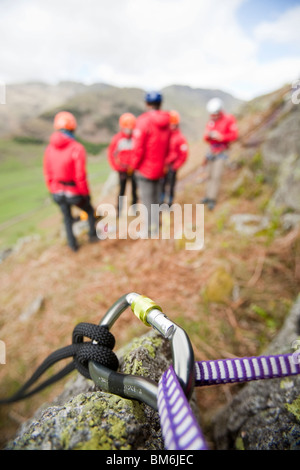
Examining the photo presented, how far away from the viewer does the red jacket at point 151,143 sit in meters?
3.98

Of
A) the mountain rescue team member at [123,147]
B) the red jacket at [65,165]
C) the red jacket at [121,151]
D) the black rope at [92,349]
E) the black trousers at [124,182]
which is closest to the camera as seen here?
the black rope at [92,349]

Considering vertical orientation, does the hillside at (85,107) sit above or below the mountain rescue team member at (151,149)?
above

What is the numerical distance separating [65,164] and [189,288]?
3.22 meters

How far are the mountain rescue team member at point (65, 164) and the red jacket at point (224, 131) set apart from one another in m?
3.12

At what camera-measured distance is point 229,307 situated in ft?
8.01

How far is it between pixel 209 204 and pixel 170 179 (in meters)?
1.21

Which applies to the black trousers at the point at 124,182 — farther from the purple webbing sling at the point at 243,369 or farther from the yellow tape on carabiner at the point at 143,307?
the purple webbing sling at the point at 243,369

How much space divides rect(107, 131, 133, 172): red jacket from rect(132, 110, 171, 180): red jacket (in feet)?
5.23

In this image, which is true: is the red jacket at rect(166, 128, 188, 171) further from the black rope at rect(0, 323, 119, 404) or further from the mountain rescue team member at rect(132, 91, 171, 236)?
the black rope at rect(0, 323, 119, 404)

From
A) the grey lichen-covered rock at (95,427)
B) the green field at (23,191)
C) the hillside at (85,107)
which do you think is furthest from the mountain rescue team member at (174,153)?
the hillside at (85,107)

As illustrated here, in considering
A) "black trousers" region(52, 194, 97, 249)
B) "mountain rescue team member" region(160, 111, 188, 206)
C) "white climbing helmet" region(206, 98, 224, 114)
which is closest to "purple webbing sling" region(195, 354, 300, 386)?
"black trousers" region(52, 194, 97, 249)

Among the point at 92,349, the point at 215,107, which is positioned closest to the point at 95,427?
the point at 92,349
